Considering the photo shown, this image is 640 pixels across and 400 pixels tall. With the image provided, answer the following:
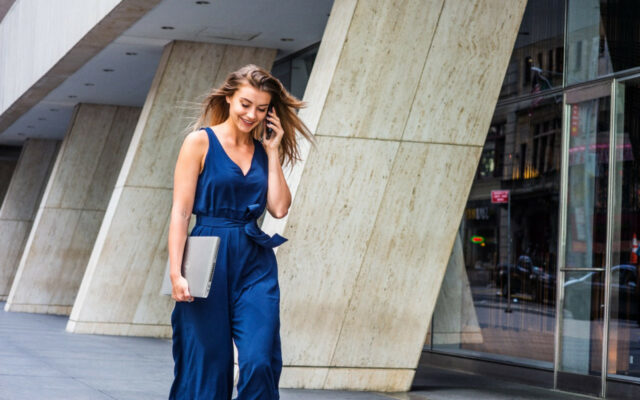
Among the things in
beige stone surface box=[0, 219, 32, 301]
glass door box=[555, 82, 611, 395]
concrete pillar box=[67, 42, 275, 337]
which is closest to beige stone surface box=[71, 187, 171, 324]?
concrete pillar box=[67, 42, 275, 337]

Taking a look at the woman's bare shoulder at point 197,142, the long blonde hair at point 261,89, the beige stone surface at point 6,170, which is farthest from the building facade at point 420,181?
the beige stone surface at point 6,170

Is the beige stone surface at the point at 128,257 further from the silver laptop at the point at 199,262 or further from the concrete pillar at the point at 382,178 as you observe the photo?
the silver laptop at the point at 199,262

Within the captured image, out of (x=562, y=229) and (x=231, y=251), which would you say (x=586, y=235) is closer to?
(x=562, y=229)

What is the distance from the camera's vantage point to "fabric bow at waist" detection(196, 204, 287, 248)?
4.54 meters

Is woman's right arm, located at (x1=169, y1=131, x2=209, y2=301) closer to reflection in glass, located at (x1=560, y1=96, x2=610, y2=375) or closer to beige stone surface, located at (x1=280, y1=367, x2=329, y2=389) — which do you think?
beige stone surface, located at (x1=280, y1=367, x2=329, y2=389)

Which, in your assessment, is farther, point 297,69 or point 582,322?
point 297,69

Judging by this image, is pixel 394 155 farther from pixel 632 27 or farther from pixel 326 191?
pixel 632 27

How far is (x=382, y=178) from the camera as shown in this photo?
902 centimetres

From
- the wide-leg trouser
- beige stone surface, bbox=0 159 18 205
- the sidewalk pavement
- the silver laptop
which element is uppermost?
beige stone surface, bbox=0 159 18 205

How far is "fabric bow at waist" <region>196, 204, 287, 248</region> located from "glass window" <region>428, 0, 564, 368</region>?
23.9 feet

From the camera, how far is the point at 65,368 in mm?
10188

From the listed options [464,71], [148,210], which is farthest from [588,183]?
[148,210]

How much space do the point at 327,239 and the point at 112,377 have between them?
2.54m

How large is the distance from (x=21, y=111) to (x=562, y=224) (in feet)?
51.4
